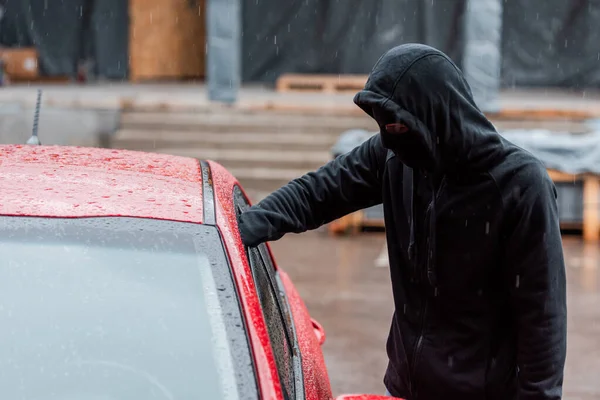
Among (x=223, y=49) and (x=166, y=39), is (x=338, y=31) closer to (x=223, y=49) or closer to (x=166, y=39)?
(x=223, y=49)

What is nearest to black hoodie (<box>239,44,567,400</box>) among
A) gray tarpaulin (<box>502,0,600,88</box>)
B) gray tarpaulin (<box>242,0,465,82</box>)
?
gray tarpaulin (<box>242,0,465,82</box>)

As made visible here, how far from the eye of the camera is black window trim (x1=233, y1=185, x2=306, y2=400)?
2461mm

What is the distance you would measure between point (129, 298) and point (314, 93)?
13351 millimetres

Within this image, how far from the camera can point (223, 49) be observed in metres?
13.2

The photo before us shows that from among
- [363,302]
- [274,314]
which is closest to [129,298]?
[274,314]

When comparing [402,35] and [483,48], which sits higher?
[483,48]

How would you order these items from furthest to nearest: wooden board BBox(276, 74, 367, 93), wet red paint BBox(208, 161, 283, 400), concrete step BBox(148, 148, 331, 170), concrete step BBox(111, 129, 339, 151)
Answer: wooden board BBox(276, 74, 367, 93), concrete step BBox(111, 129, 339, 151), concrete step BBox(148, 148, 331, 170), wet red paint BBox(208, 161, 283, 400)

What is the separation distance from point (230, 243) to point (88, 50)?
16.5m

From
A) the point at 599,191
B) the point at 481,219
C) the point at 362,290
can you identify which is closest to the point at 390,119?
the point at 481,219

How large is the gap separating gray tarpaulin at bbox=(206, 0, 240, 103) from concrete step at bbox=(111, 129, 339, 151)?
110 centimetres

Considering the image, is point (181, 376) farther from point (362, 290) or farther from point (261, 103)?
point (261, 103)

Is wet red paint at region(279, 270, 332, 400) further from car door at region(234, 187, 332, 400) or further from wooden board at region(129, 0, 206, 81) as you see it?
wooden board at region(129, 0, 206, 81)

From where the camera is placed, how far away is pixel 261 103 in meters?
13.0

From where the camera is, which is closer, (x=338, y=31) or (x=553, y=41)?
(x=338, y=31)
